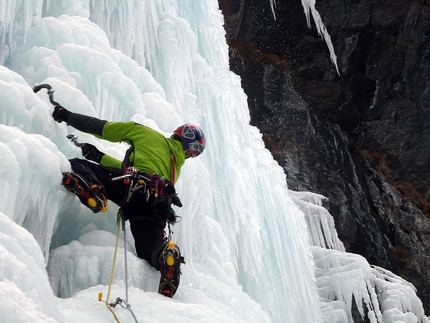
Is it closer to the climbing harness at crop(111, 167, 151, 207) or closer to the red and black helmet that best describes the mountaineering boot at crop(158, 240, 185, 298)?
the climbing harness at crop(111, 167, 151, 207)

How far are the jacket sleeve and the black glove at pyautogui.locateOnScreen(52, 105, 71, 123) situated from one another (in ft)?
0.07

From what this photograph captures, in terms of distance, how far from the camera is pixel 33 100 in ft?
8.96

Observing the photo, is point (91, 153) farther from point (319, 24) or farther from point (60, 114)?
point (319, 24)

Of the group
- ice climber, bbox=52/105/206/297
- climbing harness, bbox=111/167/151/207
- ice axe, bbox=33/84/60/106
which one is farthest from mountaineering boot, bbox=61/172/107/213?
ice axe, bbox=33/84/60/106

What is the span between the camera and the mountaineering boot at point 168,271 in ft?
8.75

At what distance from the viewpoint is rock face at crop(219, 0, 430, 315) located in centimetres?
1159

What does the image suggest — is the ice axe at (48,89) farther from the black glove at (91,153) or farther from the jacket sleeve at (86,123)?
the black glove at (91,153)

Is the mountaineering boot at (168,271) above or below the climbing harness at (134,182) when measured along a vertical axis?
below

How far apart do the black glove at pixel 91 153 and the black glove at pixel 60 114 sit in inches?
8.9

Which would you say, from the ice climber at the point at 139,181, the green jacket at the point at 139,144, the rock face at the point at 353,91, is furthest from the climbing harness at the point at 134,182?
the rock face at the point at 353,91

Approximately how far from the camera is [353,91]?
41.0 feet

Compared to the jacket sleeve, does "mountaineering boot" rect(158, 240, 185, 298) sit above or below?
below

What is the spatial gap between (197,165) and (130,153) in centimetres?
90

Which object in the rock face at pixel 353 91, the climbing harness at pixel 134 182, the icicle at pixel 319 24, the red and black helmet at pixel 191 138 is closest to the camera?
the climbing harness at pixel 134 182
